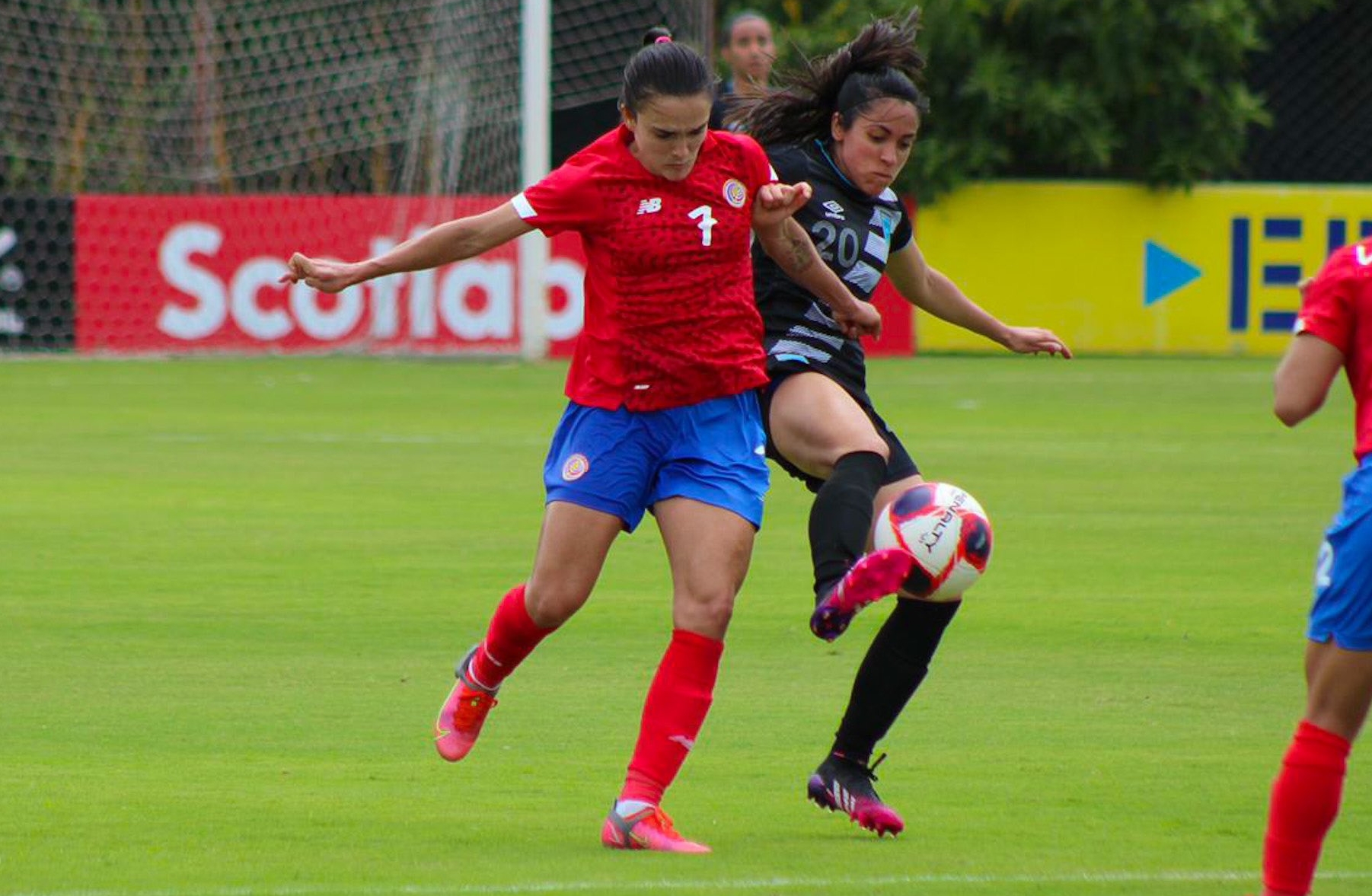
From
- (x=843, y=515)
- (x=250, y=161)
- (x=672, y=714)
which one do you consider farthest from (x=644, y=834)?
(x=250, y=161)

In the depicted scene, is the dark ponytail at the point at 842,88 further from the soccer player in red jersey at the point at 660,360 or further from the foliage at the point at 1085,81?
the foliage at the point at 1085,81

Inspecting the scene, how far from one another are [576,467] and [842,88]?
1.51m

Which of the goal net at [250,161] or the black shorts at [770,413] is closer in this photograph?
the black shorts at [770,413]

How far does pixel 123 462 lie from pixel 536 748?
8483mm

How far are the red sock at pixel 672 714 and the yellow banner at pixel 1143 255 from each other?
67.3 feet

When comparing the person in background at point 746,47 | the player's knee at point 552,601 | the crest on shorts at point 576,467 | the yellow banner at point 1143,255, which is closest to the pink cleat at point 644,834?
the player's knee at point 552,601

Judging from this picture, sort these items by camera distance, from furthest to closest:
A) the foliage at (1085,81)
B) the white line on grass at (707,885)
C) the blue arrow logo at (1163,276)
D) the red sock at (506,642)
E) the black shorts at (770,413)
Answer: the foliage at (1085,81) → the blue arrow logo at (1163,276) → the black shorts at (770,413) → the red sock at (506,642) → the white line on grass at (707,885)

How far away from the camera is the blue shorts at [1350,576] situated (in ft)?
13.4

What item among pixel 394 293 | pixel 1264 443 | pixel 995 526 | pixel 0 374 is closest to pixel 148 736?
pixel 995 526

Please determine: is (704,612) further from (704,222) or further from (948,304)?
(948,304)

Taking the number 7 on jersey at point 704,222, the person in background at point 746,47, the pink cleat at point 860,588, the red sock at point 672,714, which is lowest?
the red sock at point 672,714

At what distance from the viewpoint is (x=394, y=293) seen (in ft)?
77.9

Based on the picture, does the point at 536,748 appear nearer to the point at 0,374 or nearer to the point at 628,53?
the point at 0,374

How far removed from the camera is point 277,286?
23.2 meters
